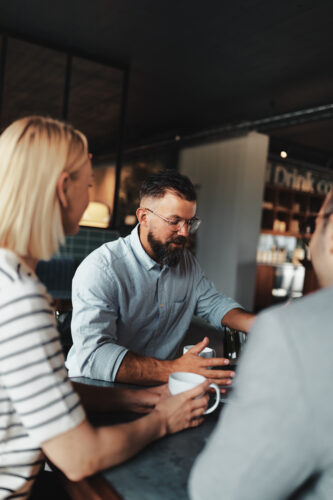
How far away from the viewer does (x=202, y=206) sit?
28.2 feet

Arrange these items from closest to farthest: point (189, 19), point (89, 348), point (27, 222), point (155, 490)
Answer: point (155, 490), point (27, 222), point (89, 348), point (189, 19)

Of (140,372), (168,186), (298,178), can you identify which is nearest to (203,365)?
(140,372)

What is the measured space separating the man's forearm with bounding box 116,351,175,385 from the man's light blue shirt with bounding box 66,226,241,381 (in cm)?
2

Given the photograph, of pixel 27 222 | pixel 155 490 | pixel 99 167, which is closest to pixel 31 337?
pixel 27 222

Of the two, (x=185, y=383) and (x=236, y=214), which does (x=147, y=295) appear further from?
(x=236, y=214)

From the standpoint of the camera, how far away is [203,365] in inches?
54.7

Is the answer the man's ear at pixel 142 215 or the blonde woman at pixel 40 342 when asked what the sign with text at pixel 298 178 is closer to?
the man's ear at pixel 142 215

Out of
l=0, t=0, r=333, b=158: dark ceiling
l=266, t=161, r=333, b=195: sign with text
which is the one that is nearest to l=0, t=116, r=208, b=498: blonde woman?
l=0, t=0, r=333, b=158: dark ceiling

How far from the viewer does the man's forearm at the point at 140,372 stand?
1419mm

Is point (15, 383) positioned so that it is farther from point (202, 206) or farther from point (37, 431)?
point (202, 206)

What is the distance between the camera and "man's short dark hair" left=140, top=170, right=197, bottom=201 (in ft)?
6.58

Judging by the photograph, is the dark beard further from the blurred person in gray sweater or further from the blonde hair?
the blurred person in gray sweater

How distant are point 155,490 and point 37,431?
25 cm

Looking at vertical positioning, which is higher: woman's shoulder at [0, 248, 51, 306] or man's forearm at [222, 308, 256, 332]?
woman's shoulder at [0, 248, 51, 306]
